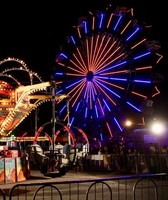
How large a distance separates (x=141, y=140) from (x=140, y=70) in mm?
7258

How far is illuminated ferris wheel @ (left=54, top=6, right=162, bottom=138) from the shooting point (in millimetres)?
27141

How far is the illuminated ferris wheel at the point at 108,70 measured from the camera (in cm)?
2714

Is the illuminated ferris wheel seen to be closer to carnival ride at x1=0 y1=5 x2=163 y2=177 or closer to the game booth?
carnival ride at x1=0 y1=5 x2=163 y2=177

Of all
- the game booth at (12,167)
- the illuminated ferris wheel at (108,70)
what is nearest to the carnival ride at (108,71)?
the illuminated ferris wheel at (108,70)

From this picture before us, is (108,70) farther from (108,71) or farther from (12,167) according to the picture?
(12,167)

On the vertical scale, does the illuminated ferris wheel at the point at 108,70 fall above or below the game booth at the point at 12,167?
above

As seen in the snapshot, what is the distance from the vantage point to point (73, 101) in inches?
1207

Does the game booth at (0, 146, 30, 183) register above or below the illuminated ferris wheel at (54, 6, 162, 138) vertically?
below

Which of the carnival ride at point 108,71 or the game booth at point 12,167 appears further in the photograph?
the carnival ride at point 108,71

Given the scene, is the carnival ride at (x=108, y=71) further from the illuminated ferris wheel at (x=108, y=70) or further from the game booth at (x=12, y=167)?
the game booth at (x=12, y=167)

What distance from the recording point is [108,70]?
28.6 metres

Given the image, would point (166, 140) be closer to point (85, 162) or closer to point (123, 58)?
point (85, 162)

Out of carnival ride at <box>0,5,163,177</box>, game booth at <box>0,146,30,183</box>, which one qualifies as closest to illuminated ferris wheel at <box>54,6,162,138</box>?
carnival ride at <box>0,5,163,177</box>

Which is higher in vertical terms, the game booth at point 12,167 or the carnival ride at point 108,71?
the carnival ride at point 108,71
